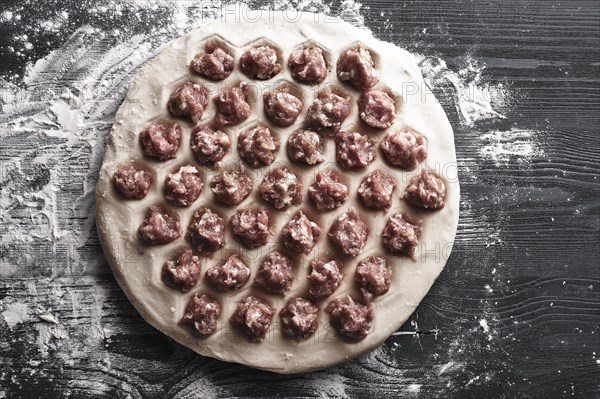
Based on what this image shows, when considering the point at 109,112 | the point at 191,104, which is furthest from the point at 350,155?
the point at 109,112

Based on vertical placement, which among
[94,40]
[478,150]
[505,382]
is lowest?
[505,382]

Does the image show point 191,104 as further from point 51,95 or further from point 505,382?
point 505,382

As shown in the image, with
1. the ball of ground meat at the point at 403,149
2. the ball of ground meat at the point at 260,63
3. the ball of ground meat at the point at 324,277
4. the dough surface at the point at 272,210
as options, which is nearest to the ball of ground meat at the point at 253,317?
the dough surface at the point at 272,210

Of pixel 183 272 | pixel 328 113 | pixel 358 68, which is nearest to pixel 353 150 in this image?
pixel 328 113

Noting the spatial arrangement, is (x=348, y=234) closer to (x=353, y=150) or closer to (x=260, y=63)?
(x=353, y=150)

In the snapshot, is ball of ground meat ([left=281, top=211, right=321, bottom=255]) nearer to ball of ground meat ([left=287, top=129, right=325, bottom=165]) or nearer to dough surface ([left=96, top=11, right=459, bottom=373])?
dough surface ([left=96, top=11, right=459, bottom=373])

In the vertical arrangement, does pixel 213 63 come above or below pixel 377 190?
above
